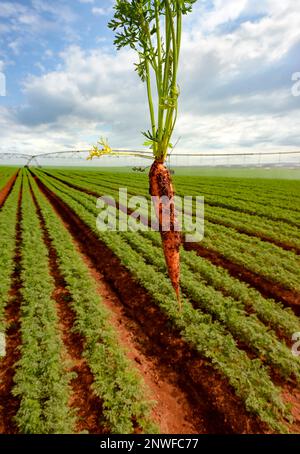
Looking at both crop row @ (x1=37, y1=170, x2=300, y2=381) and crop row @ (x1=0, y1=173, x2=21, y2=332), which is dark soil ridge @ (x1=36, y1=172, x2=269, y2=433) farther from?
crop row @ (x1=0, y1=173, x2=21, y2=332)

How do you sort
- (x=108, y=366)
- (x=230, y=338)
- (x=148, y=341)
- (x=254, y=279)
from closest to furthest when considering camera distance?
(x=108, y=366) → (x=230, y=338) → (x=148, y=341) → (x=254, y=279)

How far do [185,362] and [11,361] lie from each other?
3694mm

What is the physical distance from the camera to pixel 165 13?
9.86 ft

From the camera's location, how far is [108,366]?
5395mm

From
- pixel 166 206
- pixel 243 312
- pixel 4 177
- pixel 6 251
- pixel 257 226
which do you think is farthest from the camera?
pixel 4 177

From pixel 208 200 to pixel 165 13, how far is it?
20.9m

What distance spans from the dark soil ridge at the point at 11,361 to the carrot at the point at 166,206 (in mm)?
3617

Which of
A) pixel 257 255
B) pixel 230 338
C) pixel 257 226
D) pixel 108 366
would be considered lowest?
pixel 108 366

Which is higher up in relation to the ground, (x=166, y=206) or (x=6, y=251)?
(x=166, y=206)

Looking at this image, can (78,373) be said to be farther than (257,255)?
No

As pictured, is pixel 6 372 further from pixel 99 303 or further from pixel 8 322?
pixel 99 303

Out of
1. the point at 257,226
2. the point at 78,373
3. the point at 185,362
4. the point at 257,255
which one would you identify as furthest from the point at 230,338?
the point at 257,226

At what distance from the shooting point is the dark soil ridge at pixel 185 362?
181 inches

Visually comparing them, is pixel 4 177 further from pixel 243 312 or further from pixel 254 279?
pixel 243 312
